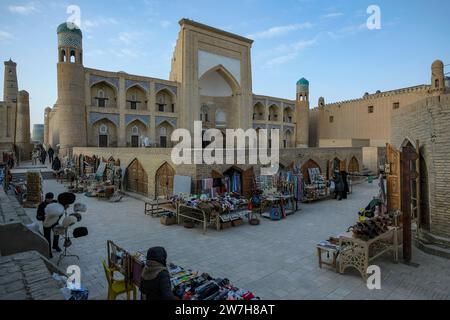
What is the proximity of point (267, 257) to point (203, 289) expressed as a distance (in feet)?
10.2

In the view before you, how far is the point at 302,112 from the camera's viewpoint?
118ft

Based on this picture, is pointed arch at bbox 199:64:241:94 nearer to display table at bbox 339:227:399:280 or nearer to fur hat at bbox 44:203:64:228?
fur hat at bbox 44:203:64:228

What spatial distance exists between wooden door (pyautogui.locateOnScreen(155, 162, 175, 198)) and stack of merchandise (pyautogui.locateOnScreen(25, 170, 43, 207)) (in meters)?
4.67

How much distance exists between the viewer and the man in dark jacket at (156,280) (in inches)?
110

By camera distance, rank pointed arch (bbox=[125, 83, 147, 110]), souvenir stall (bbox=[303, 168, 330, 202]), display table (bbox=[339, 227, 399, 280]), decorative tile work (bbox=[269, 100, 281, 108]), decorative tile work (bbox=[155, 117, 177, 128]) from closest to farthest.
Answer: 1. display table (bbox=[339, 227, 399, 280])
2. souvenir stall (bbox=[303, 168, 330, 202])
3. pointed arch (bbox=[125, 83, 147, 110])
4. decorative tile work (bbox=[155, 117, 177, 128])
5. decorative tile work (bbox=[269, 100, 281, 108])

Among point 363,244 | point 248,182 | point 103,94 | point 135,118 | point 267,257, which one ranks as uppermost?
point 103,94

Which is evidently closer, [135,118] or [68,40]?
[68,40]

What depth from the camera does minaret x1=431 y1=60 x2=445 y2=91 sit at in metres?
22.9

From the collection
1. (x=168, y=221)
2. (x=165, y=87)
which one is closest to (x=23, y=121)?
(x=165, y=87)

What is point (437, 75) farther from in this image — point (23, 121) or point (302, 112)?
point (23, 121)

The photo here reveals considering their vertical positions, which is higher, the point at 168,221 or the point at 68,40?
the point at 68,40

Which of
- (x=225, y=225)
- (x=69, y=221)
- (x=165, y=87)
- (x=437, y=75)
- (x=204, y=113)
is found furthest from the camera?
(x=204, y=113)

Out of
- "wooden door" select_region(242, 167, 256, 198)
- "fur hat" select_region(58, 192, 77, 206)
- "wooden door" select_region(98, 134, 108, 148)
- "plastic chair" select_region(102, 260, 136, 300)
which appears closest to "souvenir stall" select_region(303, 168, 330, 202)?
"wooden door" select_region(242, 167, 256, 198)
